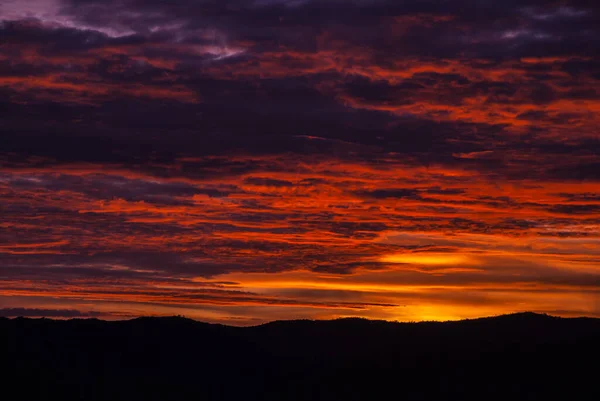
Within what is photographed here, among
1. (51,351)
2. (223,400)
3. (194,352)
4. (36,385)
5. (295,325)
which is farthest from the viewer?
(295,325)

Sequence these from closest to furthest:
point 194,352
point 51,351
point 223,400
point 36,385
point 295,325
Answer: point 36,385, point 51,351, point 223,400, point 194,352, point 295,325

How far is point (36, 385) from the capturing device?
187 ft

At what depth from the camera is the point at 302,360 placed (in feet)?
251

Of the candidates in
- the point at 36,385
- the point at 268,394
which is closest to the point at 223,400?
the point at 268,394

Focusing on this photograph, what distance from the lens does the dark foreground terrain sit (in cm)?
6266

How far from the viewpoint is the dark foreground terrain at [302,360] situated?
62.7 meters

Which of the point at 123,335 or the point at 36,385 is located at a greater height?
the point at 123,335

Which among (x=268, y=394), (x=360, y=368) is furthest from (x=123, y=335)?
(x=360, y=368)

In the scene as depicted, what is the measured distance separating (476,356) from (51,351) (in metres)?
37.1

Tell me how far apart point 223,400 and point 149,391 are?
6379 mm

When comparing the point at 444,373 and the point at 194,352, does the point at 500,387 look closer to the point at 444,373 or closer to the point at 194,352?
the point at 444,373

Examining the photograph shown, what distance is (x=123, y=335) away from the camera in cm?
7056

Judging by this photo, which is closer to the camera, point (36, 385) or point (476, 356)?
point (36, 385)

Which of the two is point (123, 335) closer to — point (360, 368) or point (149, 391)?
point (149, 391)
